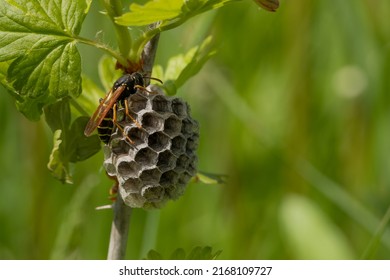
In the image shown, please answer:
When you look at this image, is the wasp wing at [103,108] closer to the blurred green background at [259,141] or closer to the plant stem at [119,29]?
the plant stem at [119,29]

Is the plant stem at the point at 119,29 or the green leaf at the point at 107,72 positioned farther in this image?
the green leaf at the point at 107,72

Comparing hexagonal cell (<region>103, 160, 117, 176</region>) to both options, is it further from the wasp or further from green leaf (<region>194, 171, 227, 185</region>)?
green leaf (<region>194, 171, 227, 185</region>)

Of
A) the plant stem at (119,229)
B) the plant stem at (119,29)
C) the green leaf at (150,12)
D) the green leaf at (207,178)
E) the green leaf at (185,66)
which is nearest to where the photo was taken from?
the green leaf at (150,12)

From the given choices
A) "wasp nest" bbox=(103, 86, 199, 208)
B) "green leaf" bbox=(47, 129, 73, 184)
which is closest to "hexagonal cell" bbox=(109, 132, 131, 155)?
"wasp nest" bbox=(103, 86, 199, 208)

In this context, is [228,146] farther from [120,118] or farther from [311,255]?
[120,118]

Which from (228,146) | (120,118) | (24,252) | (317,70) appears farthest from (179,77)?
(317,70)

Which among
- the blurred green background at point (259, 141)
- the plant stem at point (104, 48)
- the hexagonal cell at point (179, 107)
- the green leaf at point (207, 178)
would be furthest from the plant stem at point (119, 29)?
the blurred green background at point (259, 141)
